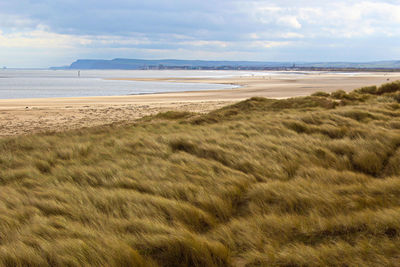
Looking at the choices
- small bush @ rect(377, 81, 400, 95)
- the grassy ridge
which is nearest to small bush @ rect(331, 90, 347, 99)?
small bush @ rect(377, 81, 400, 95)

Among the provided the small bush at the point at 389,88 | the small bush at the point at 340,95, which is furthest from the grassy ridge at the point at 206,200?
the small bush at the point at 389,88

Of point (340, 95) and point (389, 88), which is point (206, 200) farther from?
point (389, 88)

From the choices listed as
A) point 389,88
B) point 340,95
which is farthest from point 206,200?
point 389,88

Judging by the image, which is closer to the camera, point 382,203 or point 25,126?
point 382,203

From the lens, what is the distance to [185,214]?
3682 mm

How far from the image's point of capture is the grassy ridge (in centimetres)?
289

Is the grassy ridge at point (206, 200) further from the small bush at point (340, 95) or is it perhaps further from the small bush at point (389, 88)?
the small bush at point (389, 88)

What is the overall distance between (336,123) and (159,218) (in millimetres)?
5941

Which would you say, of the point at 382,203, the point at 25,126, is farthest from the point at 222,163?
the point at 25,126

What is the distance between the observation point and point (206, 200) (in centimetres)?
404

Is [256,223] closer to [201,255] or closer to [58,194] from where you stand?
[201,255]

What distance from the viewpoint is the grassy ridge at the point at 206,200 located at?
2.89 meters

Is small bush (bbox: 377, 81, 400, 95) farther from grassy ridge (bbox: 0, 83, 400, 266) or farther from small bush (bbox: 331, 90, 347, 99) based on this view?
grassy ridge (bbox: 0, 83, 400, 266)

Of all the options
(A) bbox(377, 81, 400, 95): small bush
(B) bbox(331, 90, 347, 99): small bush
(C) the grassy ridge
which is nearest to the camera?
(C) the grassy ridge
